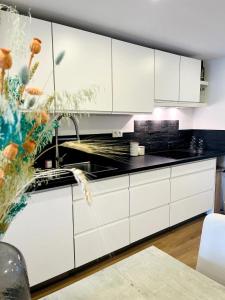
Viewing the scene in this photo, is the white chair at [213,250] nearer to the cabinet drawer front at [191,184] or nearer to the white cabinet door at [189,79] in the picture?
the cabinet drawer front at [191,184]

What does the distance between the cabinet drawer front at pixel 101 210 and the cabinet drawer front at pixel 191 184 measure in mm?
707

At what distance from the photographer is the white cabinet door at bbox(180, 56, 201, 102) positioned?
9.30 feet

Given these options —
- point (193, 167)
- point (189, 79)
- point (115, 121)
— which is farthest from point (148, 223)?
point (189, 79)

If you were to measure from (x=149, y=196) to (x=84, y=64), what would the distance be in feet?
4.54

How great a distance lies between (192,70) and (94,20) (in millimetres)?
1512

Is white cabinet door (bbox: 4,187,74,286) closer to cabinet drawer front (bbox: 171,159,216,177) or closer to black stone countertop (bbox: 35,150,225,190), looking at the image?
black stone countertop (bbox: 35,150,225,190)

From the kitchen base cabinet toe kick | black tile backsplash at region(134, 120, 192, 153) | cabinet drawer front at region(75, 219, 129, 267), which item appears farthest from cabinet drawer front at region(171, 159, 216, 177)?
cabinet drawer front at region(75, 219, 129, 267)

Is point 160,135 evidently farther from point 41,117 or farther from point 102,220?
point 41,117

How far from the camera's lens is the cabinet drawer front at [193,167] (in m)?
2.55

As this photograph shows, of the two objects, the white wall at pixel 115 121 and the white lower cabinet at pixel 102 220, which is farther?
the white wall at pixel 115 121

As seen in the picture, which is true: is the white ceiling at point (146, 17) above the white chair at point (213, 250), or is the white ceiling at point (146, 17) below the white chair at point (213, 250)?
above

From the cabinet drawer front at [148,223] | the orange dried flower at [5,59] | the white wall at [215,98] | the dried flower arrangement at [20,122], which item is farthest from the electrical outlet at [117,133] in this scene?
the orange dried flower at [5,59]

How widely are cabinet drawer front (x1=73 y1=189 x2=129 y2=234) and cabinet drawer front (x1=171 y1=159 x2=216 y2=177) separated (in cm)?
71

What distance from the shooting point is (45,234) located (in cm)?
170
